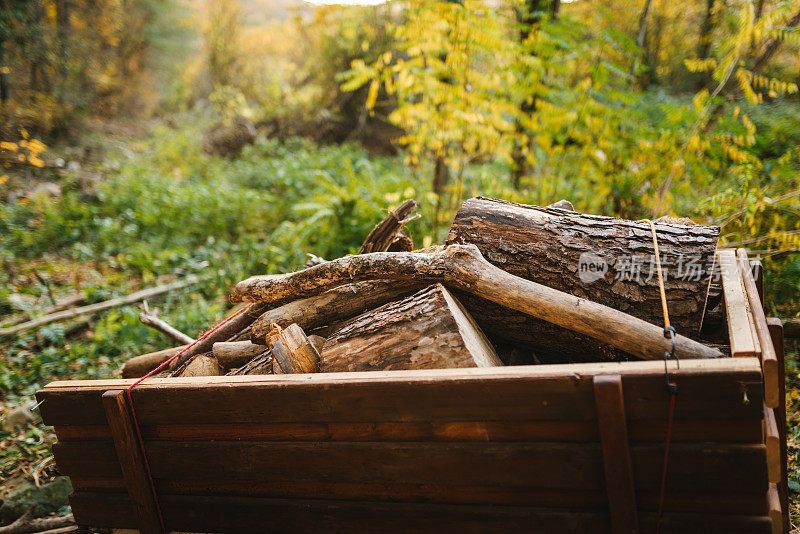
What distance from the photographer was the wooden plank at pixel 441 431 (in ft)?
5.05

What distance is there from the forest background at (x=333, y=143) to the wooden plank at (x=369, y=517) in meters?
1.56

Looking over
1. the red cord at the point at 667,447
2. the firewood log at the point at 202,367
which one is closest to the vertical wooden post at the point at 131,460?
the firewood log at the point at 202,367

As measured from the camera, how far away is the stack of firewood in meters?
2.04

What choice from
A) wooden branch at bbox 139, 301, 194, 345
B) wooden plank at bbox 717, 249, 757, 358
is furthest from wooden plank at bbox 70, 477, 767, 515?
wooden branch at bbox 139, 301, 194, 345

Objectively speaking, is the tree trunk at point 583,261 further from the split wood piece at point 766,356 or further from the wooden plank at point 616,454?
the wooden plank at point 616,454

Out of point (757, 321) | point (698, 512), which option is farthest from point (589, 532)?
point (757, 321)

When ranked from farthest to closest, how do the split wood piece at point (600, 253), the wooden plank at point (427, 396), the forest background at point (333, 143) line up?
the forest background at point (333, 143)
the split wood piece at point (600, 253)
the wooden plank at point (427, 396)

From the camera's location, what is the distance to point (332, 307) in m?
2.53

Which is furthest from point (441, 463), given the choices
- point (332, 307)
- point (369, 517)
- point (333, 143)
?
point (333, 143)

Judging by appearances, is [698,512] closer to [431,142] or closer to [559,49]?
[431,142]

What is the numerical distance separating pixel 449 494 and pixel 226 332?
1.68m

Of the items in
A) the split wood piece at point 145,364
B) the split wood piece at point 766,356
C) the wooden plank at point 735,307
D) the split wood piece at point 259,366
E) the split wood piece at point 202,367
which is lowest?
the split wood piece at point 145,364

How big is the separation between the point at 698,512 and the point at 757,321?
796 mm

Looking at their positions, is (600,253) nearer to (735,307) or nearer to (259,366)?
(735,307)
